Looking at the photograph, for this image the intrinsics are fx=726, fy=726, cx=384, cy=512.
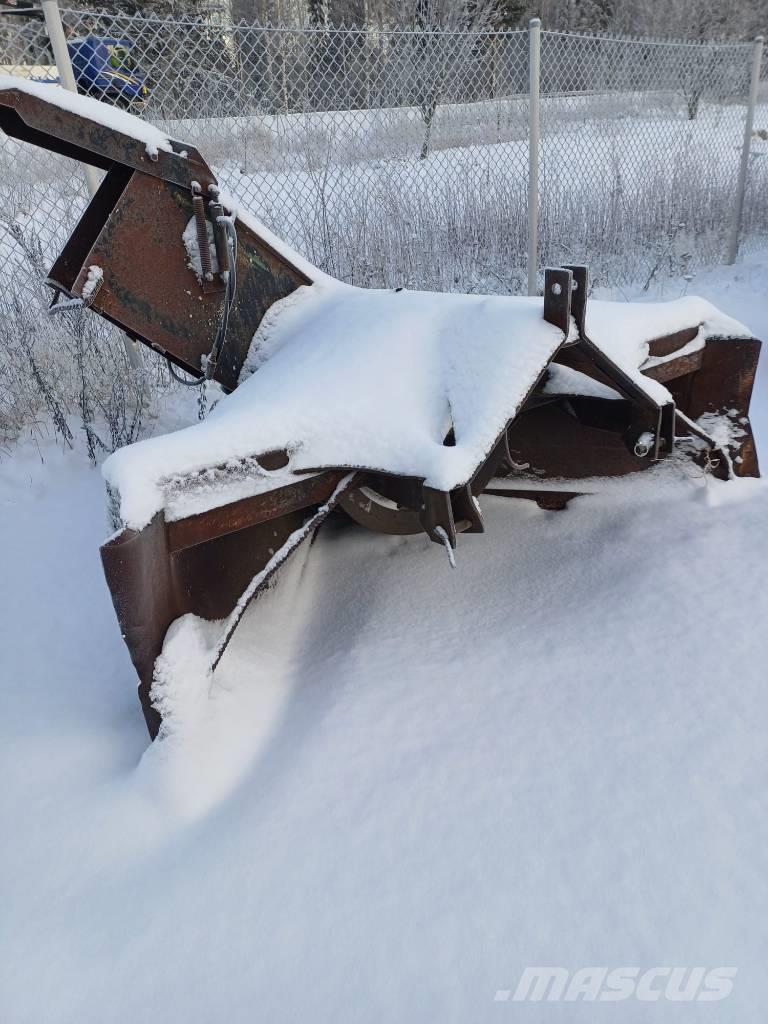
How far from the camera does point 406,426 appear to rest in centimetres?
183

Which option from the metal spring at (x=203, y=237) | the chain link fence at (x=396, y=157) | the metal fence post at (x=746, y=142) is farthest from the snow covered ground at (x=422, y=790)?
the metal fence post at (x=746, y=142)

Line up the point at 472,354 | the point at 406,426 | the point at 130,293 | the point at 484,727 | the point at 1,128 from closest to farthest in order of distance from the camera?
the point at 484,727
the point at 406,426
the point at 472,354
the point at 1,128
the point at 130,293

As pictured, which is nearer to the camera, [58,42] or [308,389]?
[308,389]

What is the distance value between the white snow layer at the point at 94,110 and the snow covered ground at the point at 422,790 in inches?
53.6

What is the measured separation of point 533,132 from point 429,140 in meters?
0.80

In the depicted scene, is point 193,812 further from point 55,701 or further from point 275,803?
point 55,701

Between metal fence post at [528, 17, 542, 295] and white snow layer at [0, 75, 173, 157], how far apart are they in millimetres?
3123

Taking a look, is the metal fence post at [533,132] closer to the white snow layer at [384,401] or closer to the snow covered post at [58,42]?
the snow covered post at [58,42]

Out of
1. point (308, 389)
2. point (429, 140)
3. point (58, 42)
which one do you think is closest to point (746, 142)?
point (429, 140)

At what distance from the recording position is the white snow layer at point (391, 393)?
1671mm

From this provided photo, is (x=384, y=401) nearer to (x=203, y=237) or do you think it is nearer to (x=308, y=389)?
(x=308, y=389)

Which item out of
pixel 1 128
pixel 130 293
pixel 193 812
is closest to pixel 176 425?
pixel 130 293

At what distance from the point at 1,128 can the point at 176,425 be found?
1724 mm

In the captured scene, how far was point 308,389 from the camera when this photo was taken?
1.90 m
